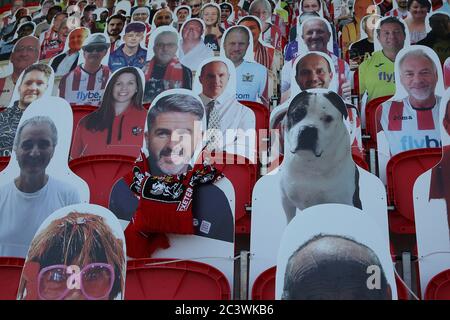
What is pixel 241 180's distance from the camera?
10.1 ft

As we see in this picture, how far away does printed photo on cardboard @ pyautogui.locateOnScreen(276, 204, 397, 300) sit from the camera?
6.57 feet

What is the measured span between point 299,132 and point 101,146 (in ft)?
3.90

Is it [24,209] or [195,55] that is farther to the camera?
[195,55]

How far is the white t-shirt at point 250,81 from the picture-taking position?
3.89 meters

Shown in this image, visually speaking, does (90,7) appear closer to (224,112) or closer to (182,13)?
(182,13)

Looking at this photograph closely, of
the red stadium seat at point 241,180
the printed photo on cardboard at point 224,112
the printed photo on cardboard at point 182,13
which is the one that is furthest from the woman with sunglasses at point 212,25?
the red stadium seat at point 241,180

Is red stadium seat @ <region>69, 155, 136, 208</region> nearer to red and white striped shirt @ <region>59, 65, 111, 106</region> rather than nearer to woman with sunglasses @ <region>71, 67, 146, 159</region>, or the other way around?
woman with sunglasses @ <region>71, 67, 146, 159</region>

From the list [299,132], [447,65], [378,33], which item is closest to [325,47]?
[378,33]

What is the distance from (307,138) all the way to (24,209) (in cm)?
135

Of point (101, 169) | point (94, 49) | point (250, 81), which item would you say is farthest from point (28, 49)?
point (101, 169)

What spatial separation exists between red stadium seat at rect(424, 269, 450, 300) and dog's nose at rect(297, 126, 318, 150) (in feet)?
2.47

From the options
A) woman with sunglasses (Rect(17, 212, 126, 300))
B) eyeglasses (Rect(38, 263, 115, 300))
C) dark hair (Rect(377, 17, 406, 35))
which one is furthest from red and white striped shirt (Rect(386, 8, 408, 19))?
eyeglasses (Rect(38, 263, 115, 300))

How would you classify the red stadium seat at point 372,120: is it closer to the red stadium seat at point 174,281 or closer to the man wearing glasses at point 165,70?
the man wearing glasses at point 165,70

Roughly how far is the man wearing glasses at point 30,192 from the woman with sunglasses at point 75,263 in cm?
54
